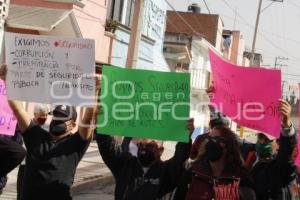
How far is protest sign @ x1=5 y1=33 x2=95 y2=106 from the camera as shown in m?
4.75

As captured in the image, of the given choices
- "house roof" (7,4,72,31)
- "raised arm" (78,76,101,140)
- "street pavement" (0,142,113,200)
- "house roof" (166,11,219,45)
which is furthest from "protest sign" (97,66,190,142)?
"house roof" (166,11,219,45)

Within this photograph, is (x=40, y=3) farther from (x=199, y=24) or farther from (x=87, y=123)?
(x=199, y=24)

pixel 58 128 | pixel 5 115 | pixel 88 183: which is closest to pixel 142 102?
pixel 58 128

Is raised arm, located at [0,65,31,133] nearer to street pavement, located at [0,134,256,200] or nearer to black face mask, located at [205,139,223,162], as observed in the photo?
black face mask, located at [205,139,223,162]

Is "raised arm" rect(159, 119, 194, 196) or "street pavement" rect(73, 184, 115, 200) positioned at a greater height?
"raised arm" rect(159, 119, 194, 196)

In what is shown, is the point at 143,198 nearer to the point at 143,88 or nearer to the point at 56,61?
the point at 143,88

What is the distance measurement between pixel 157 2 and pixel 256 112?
22036 mm

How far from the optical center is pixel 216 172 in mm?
4234

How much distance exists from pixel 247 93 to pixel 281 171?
796 mm

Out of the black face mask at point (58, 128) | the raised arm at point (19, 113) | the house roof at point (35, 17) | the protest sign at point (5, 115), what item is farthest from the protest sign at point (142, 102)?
the house roof at point (35, 17)

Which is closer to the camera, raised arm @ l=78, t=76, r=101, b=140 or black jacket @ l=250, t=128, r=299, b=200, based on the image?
black jacket @ l=250, t=128, r=299, b=200

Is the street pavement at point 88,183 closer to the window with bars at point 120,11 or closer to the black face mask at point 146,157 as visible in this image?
the black face mask at point 146,157

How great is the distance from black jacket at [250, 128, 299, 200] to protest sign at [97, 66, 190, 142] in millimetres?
735

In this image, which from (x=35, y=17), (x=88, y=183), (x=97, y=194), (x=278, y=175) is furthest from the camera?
(x=35, y=17)
